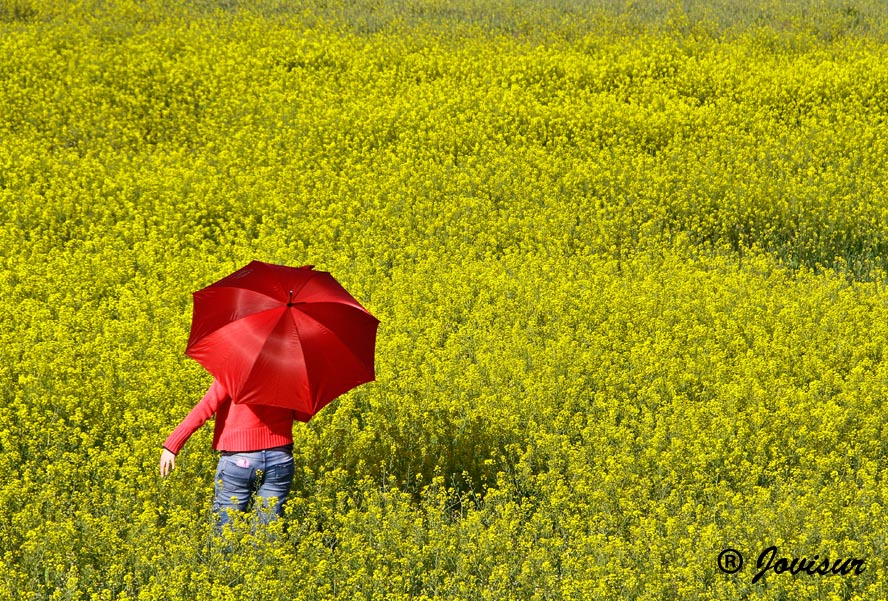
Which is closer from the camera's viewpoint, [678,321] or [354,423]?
[354,423]

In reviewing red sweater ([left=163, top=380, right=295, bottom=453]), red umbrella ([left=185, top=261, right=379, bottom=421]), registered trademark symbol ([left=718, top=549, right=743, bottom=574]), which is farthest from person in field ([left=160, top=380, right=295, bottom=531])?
registered trademark symbol ([left=718, top=549, right=743, bottom=574])

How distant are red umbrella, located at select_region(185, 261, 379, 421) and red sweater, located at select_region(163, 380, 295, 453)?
0.14 m

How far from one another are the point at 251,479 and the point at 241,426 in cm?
27

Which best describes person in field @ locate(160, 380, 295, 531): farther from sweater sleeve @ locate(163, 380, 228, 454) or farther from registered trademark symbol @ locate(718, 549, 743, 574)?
registered trademark symbol @ locate(718, 549, 743, 574)

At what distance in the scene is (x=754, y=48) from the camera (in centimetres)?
1688

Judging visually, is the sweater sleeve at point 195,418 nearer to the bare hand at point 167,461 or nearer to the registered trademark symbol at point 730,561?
the bare hand at point 167,461

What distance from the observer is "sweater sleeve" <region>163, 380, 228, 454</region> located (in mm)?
4766

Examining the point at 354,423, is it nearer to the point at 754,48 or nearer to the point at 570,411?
the point at 570,411

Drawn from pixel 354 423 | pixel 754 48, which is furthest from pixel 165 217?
pixel 754 48

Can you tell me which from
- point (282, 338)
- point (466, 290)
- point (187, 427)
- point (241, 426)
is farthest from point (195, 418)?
point (466, 290)

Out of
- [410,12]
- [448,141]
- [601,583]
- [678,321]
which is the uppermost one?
[410,12]

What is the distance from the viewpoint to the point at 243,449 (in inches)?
188

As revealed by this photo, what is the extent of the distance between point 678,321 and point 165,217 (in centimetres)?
528

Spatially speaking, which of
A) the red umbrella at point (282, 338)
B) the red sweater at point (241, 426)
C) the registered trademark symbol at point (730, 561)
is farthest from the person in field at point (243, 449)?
the registered trademark symbol at point (730, 561)
